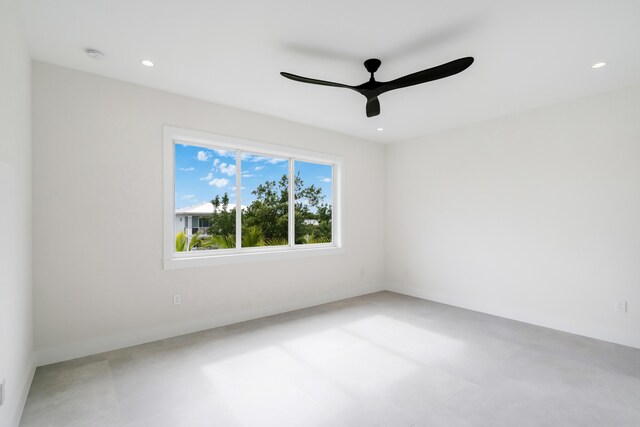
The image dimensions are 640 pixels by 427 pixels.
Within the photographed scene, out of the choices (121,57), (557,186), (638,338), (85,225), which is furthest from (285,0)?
(638,338)

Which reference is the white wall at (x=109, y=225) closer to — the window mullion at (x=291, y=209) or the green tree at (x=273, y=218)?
the green tree at (x=273, y=218)

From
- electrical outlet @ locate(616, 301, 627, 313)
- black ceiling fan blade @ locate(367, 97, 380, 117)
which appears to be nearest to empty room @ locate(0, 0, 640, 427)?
electrical outlet @ locate(616, 301, 627, 313)

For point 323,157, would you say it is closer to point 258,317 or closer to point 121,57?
point 258,317

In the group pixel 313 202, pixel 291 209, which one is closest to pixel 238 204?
pixel 291 209

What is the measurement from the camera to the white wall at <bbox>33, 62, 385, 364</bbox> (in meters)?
2.76

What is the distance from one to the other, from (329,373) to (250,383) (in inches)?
25.3

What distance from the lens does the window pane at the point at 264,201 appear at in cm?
420

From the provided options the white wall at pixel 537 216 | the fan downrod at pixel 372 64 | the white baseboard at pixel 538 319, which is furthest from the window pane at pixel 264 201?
the white baseboard at pixel 538 319

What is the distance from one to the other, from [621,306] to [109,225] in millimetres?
5230

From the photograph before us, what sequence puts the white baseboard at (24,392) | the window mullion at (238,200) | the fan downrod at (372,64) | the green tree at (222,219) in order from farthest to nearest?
the window mullion at (238,200)
the green tree at (222,219)
the fan downrod at (372,64)
the white baseboard at (24,392)

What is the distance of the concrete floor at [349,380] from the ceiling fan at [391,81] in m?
2.34

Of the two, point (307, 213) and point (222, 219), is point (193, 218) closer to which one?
point (222, 219)

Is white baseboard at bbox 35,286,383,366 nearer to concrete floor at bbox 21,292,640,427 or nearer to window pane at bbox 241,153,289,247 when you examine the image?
concrete floor at bbox 21,292,640,427

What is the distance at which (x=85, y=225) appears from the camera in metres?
2.92
